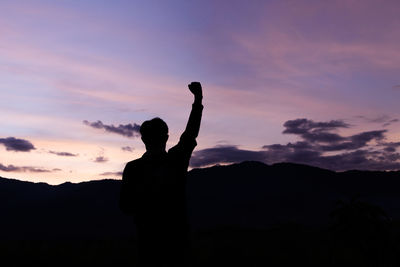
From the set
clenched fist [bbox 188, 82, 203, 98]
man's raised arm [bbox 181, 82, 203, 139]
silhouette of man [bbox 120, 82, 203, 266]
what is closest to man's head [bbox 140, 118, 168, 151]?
silhouette of man [bbox 120, 82, 203, 266]

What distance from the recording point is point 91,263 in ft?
26.4

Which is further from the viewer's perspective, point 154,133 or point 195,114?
point 195,114

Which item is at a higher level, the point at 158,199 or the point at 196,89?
the point at 196,89

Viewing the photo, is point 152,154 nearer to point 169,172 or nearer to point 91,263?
point 169,172

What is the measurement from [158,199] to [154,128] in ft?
1.56

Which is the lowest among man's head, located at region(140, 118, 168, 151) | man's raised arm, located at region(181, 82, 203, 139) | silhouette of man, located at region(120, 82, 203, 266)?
silhouette of man, located at region(120, 82, 203, 266)

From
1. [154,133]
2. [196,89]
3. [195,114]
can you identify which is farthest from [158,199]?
[196,89]

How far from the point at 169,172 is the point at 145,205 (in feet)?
0.91

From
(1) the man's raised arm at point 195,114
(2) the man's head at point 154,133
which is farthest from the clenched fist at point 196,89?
(2) the man's head at point 154,133

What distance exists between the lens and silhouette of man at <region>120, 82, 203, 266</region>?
8.91 feet

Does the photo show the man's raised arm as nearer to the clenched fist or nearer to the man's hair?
the clenched fist

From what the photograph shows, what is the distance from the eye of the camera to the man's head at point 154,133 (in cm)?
270

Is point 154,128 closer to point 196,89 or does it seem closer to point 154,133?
point 154,133

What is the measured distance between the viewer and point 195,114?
114 inches
